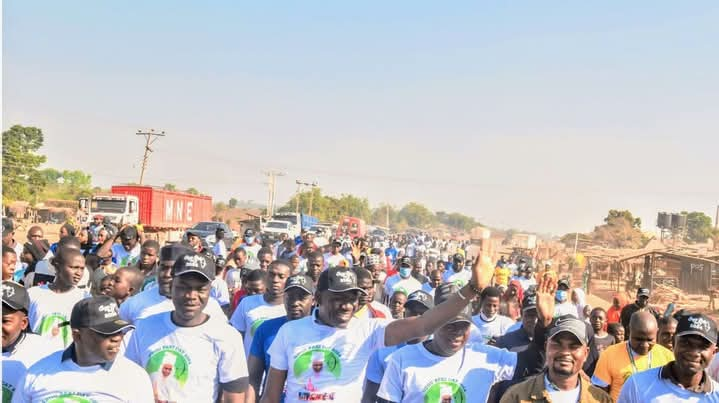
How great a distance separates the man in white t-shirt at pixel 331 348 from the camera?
4.29 m

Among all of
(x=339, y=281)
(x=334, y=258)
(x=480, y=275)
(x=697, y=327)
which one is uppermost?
(x=480, y=275)

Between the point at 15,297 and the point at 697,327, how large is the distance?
4.00m

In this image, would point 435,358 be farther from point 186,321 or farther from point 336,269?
A: point 186,321

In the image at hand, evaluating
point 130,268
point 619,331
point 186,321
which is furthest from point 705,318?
point 130,268

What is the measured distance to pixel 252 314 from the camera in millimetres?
6617

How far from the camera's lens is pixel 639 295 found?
825 cm

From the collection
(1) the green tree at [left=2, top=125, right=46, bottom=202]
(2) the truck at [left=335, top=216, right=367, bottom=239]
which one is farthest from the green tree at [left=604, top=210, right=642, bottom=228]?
(1) the green tree at [left=2, top=125, right=46, bottom=202]

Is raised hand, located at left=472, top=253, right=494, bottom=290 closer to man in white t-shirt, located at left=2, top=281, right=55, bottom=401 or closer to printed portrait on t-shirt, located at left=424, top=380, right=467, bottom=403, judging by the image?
printed portrait on t-shirt, located at left=424, top=380, right=467, bottom=403

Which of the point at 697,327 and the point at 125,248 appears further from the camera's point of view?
the point at 125,248

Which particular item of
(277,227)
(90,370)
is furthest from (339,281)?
(277,227)

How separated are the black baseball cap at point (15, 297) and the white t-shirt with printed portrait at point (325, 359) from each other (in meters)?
1.54

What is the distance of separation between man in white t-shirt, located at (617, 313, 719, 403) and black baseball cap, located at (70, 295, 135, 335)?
2949 mm

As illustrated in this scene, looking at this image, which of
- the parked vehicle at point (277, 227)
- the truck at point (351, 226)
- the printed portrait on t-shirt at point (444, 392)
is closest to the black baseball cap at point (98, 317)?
the printed portrait on t-shirt at point (444, 392)

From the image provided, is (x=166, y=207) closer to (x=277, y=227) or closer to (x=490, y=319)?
(x=277, y=227)
